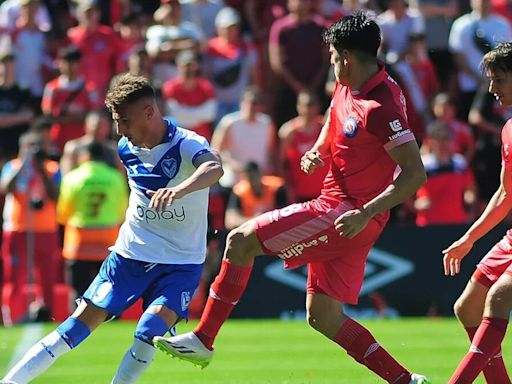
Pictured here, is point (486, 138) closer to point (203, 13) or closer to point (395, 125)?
point (203, 13)

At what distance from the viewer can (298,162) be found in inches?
619

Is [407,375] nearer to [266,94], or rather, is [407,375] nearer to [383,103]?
[383,103]

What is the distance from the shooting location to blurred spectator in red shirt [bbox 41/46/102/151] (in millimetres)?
15742

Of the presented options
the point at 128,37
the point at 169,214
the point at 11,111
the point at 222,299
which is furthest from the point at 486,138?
the point at 169,214

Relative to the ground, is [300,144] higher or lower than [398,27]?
lower

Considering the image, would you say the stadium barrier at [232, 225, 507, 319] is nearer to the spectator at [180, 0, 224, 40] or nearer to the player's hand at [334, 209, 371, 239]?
the spectator at [180, 0, 224, 40]

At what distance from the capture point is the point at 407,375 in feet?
25.8

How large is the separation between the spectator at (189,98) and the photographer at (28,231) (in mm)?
1732

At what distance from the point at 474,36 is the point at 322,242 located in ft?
31.3

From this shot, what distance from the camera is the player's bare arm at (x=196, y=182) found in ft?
23.3

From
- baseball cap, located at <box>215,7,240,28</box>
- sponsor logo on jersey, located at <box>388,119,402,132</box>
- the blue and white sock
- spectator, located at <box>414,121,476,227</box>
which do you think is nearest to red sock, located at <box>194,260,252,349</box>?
the blue and white sock

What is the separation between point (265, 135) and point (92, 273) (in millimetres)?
2892

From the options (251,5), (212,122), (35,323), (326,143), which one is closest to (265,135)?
(212,122)

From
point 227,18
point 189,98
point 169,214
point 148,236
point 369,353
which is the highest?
point 169,214
